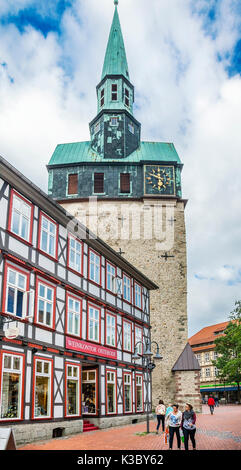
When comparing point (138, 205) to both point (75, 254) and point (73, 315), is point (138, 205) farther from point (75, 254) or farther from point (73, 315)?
point (73, 315)

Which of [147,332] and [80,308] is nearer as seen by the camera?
[80,308]

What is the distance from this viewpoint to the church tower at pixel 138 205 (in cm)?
4075

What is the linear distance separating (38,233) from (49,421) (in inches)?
270

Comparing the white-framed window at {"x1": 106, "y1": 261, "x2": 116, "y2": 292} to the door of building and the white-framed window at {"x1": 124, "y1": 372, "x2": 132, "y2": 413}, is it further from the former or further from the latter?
the white-framed window at {"x1": 124, "y1": 372, "x2": 132, "y2": 413}

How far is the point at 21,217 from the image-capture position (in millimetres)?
17297

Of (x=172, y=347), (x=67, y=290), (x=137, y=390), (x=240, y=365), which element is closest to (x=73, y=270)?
(x=67, y=290)

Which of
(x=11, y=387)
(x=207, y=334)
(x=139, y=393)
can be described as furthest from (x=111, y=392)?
(x=207, y=334)

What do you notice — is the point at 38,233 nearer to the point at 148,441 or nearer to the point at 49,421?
the point at 49,421

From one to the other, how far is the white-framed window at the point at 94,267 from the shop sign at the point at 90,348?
3.15 metres

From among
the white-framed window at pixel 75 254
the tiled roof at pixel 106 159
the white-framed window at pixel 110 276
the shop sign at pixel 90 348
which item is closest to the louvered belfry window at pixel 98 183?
the tiled roof at pixel 106 159

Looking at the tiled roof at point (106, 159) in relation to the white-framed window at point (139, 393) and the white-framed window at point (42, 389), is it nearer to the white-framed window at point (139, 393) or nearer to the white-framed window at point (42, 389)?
the white-framed window at point (139, 393)

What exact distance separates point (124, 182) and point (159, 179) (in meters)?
3.14

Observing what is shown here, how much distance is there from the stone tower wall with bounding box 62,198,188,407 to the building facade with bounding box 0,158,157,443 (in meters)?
13.2

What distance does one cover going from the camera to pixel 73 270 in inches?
826
